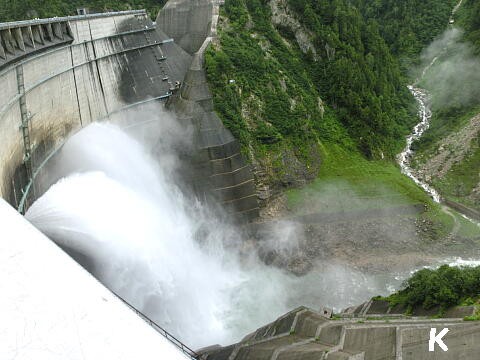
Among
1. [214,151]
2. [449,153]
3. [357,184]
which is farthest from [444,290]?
[449,153]

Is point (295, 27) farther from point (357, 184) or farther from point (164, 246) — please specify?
point (164, 246)

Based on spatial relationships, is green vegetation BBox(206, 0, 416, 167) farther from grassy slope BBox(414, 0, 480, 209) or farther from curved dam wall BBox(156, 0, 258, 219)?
grassy slope BBox(414, 0, 480, 209)

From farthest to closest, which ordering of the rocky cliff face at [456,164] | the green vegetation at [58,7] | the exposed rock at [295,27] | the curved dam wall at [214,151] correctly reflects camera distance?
1. the green vegetation at [58,7]
2. the exposed rock at [295,27]
3. the rocky cliff face at [456,164]
4. the curved dam wall at [214,151]

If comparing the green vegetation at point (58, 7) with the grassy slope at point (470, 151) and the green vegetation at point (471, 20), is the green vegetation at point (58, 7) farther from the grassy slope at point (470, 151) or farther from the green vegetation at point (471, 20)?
the green vegetation at point (471, 20)

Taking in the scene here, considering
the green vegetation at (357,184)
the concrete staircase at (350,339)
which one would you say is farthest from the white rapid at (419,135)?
the concrete staircase at (350,339)

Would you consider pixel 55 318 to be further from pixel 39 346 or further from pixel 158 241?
pixel 158 241

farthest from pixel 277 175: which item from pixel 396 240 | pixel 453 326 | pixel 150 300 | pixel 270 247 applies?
pixel 453 326
